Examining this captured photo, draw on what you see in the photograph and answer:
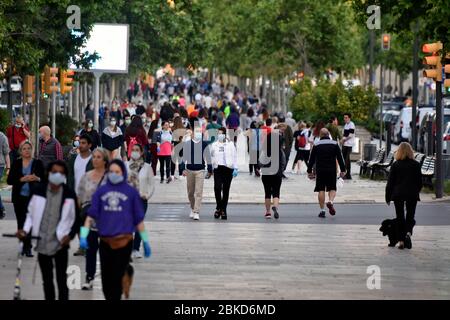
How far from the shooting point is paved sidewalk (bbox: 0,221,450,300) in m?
18.1

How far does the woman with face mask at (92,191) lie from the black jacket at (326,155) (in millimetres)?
11508

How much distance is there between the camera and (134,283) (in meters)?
18.7

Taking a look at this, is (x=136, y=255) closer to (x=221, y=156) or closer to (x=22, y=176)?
(x=22, y=176)

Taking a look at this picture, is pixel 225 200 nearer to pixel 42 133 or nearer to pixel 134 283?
pixel 42 133

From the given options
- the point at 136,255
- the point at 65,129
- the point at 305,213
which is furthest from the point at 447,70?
the point at 65,129

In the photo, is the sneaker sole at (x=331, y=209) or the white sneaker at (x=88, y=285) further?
the sneaker sole at (x=331, y=209)

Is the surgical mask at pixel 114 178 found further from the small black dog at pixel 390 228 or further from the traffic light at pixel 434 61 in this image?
the traffic light at pixel 434 61

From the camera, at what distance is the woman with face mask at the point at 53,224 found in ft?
51.2

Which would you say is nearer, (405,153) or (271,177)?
(405,153)

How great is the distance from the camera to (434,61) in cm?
3403

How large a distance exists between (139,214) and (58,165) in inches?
37.4

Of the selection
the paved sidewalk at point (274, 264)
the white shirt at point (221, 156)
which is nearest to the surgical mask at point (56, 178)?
the paved sidewalk at point (274, 264)

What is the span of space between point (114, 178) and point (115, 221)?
426 mm

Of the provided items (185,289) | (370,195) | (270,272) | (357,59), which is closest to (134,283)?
(185,289)
